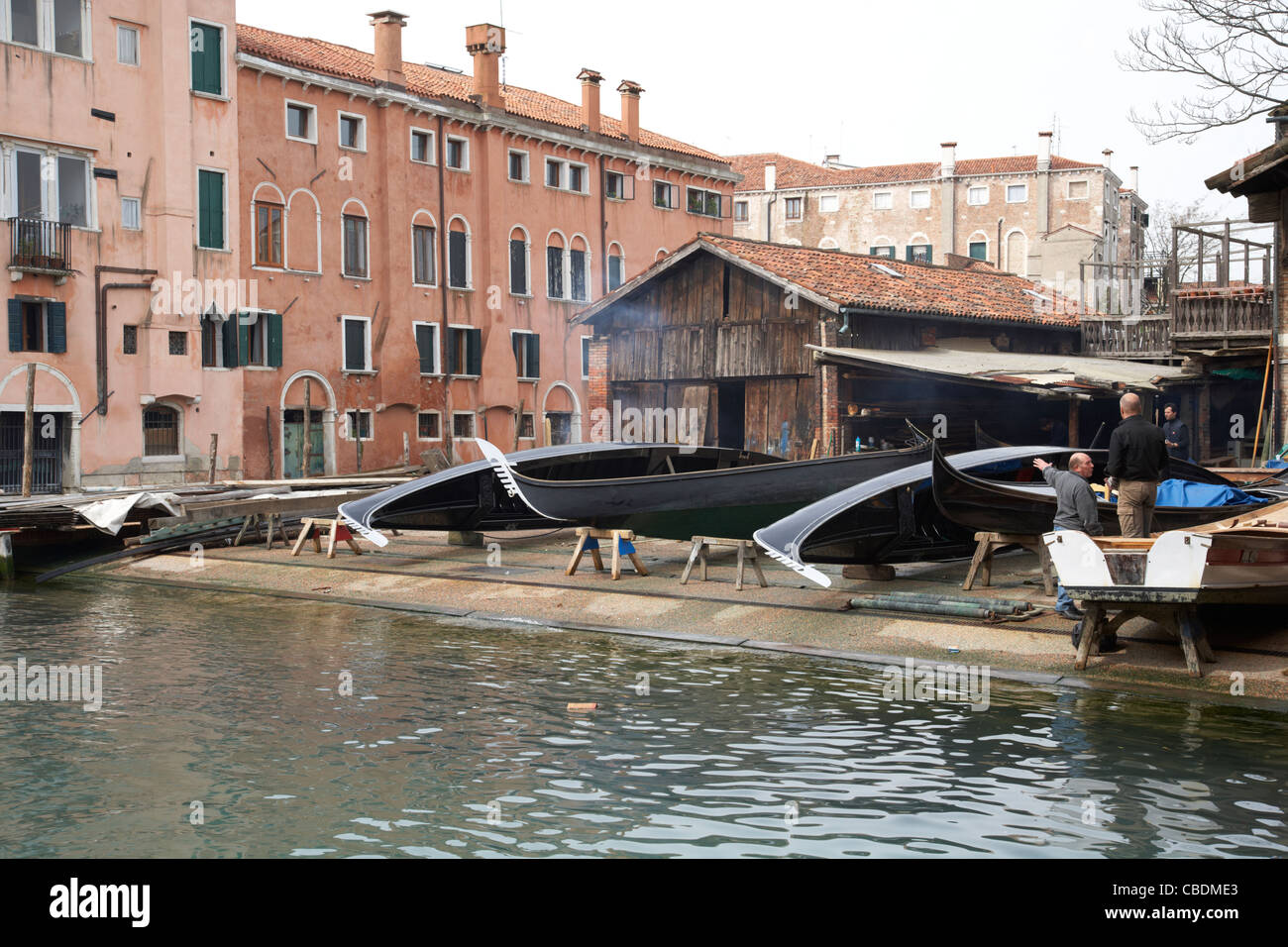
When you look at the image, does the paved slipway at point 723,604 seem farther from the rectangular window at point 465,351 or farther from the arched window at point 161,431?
the rectangular window at point 465,351

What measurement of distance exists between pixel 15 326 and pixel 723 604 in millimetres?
21644

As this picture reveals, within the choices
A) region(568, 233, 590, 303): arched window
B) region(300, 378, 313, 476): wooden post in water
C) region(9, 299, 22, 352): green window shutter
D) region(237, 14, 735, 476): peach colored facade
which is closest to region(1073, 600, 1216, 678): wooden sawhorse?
region(300, 378, 313, 476): wooden post in water

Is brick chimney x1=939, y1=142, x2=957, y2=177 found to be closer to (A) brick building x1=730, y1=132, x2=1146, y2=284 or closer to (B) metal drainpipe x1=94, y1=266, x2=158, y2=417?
(A) brick building x1=730, y1=132, x2=1146, y2=284

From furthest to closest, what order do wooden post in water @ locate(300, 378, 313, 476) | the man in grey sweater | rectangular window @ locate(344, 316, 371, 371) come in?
rectangular window @ locate(344, 316, 371, 371) → wooden post in water @ locate(300, 378, 313, 476) → the man in grey sweater

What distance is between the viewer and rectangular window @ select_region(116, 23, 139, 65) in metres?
30.5

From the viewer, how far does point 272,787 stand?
7.62 metres

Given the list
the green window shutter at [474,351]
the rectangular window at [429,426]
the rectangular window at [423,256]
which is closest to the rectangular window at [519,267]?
the green window shutter at [474,351]

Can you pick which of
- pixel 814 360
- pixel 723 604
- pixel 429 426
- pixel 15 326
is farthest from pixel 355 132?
pixel 723 604

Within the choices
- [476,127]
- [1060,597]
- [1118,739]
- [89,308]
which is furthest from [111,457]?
[1118,739]

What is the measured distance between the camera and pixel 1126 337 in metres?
29.5

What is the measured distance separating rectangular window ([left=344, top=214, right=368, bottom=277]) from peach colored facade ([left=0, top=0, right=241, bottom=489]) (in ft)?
12.6

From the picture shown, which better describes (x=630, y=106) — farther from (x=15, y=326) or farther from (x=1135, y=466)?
(x=1135, y=466)

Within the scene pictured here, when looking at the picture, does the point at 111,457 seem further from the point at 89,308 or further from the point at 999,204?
the point at 999,204

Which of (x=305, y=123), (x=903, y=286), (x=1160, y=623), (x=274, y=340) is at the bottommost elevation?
(x=1160, y=623)
